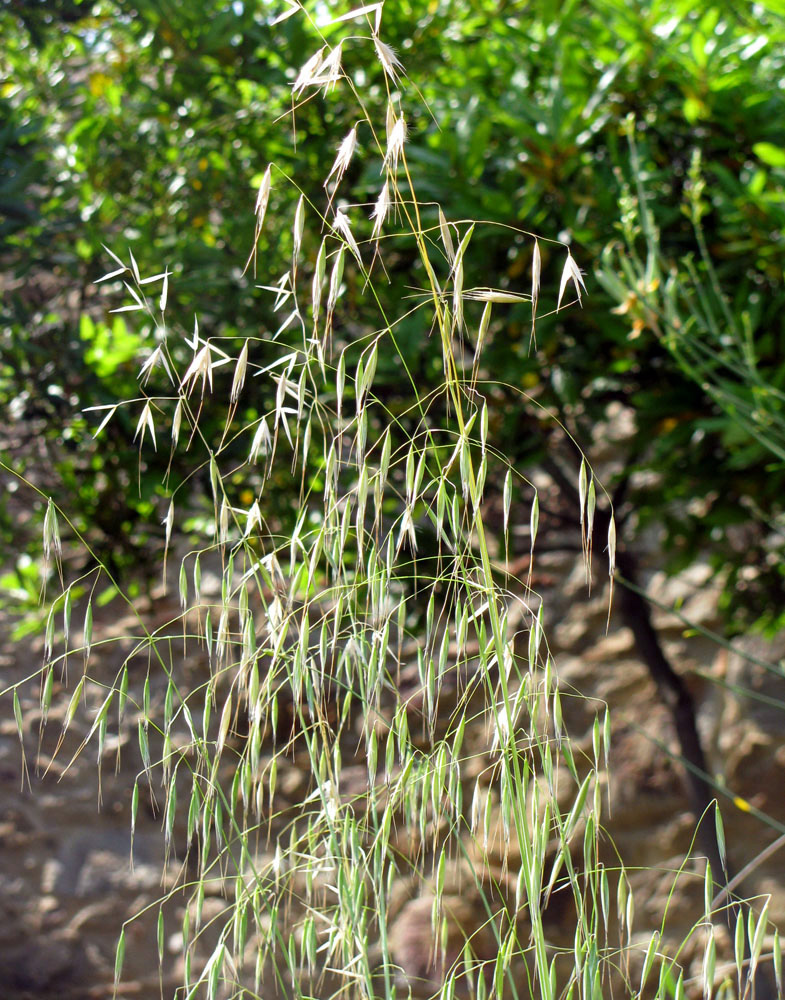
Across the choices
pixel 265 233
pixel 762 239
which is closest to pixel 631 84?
pixel 762 239

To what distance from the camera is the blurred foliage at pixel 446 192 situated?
123cm

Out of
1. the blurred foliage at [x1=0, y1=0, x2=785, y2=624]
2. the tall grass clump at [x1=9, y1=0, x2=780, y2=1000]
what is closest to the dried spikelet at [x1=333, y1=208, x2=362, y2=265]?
the tall grass clump at [x1=9, y1=0, x2=780, y2=1000]

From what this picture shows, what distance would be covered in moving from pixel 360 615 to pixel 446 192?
65cm

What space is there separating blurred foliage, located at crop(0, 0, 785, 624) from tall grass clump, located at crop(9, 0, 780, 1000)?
0.04 metres

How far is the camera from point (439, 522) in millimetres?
607

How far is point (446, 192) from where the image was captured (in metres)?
1.28

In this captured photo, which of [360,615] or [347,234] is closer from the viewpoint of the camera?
[347,234]

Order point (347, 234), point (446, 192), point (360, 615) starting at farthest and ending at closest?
point (360, 615), point (446, 192), point (347, 234)

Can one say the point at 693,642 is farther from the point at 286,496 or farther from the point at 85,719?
the point at 85,719

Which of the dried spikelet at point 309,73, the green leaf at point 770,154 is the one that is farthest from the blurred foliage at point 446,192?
the dried spikelet at point 309,73

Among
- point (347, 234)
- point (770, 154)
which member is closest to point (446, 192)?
point (770, 154)

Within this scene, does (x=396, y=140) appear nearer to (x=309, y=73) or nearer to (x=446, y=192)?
(x=309, y=73)

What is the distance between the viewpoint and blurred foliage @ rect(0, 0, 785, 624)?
4.03 ft

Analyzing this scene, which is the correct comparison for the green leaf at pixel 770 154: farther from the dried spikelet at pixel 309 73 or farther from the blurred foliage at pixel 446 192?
the dried spikelet at pixel 309 73
